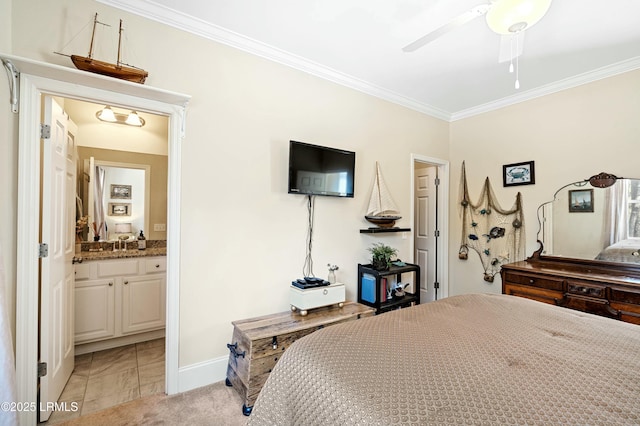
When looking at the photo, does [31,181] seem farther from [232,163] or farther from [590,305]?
[590,305]

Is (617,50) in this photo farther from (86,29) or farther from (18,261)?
(18,261)

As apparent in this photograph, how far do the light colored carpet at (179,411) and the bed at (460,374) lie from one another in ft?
3.08

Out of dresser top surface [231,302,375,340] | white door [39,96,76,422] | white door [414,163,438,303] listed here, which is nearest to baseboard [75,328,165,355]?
white door [39,96,76,422]

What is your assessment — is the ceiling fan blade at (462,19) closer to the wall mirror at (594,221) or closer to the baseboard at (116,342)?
the wall mirror at (594,221)

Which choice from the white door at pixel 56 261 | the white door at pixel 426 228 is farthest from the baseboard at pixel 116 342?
the white door at pixel 426 228

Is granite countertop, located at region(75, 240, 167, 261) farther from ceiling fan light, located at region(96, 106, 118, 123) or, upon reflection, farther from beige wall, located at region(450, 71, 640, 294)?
beige wall, located at region(450, 71, 640, 294)

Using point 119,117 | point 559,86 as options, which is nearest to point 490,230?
point 559,86

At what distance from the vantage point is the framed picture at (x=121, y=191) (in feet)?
10.6

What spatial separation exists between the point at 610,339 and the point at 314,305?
5.77ft

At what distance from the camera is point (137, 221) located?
335 centimetres

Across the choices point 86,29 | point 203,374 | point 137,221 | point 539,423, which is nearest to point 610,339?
point 539,423

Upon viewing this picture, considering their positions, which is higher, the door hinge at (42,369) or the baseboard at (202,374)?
the door hinge at (42,369)

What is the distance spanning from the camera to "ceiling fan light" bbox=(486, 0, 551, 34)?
1364mm

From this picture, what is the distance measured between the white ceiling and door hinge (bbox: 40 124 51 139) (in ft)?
2.98
